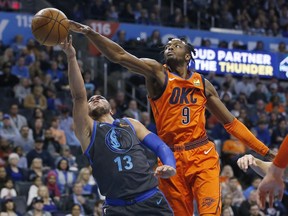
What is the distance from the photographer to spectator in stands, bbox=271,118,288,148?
63.9 ft

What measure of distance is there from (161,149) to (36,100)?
10.6 meters

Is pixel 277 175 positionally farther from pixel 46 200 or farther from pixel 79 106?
pixel 46 200

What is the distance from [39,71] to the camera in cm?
1823

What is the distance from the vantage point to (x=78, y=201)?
47.3 ft

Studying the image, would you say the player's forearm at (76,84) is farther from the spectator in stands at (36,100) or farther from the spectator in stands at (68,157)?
the spectator in stands at (36,100)

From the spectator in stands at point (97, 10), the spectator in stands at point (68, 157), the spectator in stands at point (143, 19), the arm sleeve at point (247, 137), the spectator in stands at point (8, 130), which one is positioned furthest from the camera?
the spectator in stands at point (143, 19)

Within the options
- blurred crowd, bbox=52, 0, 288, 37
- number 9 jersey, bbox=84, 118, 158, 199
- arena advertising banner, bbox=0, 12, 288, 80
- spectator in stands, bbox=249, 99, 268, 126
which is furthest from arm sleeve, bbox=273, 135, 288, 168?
blurred crowd, bbox=52, 0, 288, 37

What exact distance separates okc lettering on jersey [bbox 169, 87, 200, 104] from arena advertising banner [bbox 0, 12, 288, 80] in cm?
1181

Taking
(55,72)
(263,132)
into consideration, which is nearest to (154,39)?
(55,72)

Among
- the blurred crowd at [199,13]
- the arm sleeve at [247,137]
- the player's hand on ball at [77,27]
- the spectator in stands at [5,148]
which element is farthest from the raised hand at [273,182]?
the blurred crowd at [199,13]

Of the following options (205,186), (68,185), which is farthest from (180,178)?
(68,185)

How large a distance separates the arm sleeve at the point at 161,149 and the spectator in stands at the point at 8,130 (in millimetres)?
8756

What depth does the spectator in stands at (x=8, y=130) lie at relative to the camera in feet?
51.9

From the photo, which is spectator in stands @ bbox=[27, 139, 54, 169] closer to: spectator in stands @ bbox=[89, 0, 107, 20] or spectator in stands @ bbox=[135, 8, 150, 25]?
spectator in stands @ bbox=[89, 0, 107, 20]
